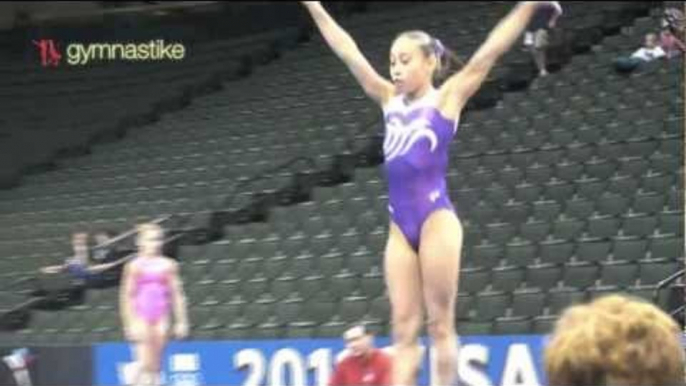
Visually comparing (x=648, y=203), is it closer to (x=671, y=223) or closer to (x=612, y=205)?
(x=612, y=205)

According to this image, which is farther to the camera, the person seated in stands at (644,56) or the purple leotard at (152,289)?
the person seated in stands at (644,56)

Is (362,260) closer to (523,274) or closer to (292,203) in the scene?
(523,274)

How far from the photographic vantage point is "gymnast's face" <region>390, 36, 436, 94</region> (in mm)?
4367

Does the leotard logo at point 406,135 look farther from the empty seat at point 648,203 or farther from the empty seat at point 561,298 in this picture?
the empty seat at point 648,203

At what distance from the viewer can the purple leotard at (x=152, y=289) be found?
9.05 m

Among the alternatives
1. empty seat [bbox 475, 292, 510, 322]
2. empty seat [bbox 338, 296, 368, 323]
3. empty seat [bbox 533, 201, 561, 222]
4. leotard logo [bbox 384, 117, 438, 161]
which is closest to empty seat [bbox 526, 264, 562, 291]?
empty seat [bbox 475, 292, 510, 322]

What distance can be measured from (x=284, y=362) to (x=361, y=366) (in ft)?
8.82

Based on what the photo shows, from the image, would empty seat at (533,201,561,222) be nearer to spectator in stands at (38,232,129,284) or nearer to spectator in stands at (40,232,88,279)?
spectator in stands at (38,232,129,284)

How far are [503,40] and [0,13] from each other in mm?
15179

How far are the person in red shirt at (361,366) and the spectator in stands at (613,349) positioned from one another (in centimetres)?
601

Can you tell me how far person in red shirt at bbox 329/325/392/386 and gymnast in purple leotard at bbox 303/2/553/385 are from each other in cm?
323

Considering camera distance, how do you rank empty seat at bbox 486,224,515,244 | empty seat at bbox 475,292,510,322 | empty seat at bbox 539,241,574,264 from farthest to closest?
empty seat at bbox 486,224,515,244 < empty seat at bbox 539,241,574,264 < empty seat at bbox 475,292,510,322

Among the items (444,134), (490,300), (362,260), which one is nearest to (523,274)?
(490,300)

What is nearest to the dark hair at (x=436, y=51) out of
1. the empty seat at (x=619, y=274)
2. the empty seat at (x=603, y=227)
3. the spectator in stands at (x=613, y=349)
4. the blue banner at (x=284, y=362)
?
the spectator in stands at (x=613, y=349)
